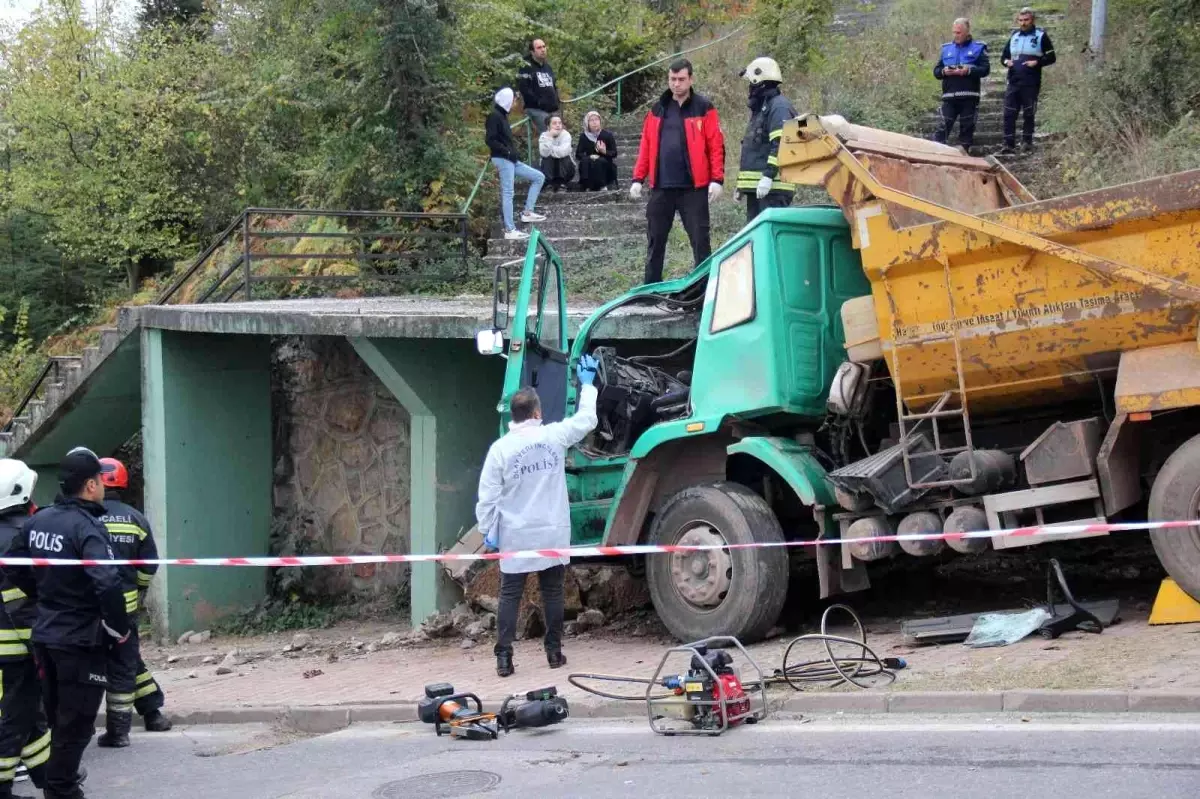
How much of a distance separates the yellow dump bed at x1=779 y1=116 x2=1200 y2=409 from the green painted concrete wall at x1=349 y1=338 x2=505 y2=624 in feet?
13.6

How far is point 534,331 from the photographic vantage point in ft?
32.2

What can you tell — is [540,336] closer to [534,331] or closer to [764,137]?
[534,331]

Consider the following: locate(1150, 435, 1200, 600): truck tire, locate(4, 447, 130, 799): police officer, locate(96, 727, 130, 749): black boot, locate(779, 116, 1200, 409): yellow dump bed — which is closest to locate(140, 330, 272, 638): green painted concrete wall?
locate(96, 727, 130, 749): black boot

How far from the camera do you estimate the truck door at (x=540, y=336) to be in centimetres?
953

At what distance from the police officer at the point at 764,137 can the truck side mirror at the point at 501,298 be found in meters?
2.13

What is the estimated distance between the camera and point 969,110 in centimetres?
1570

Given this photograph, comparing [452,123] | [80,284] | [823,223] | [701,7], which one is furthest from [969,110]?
[80,284]

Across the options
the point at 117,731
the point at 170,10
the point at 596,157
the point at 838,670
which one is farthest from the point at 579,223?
the point at 170,10

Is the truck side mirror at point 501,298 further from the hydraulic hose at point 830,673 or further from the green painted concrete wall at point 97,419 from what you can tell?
the green painted concrete wall at point 97,419

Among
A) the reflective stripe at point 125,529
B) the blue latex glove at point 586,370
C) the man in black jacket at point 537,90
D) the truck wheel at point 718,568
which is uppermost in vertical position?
the man in black jacket at point 537,90

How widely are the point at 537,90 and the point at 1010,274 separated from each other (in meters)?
11.1

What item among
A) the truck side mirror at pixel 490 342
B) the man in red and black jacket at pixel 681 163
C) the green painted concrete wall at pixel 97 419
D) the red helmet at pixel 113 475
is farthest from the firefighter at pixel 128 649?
the green painted concrete wall at pixel 97 419

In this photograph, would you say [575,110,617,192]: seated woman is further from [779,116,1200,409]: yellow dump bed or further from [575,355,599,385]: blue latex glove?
[779,116,1200,409]: yellow dump bed

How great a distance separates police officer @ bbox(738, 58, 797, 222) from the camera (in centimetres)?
1072
